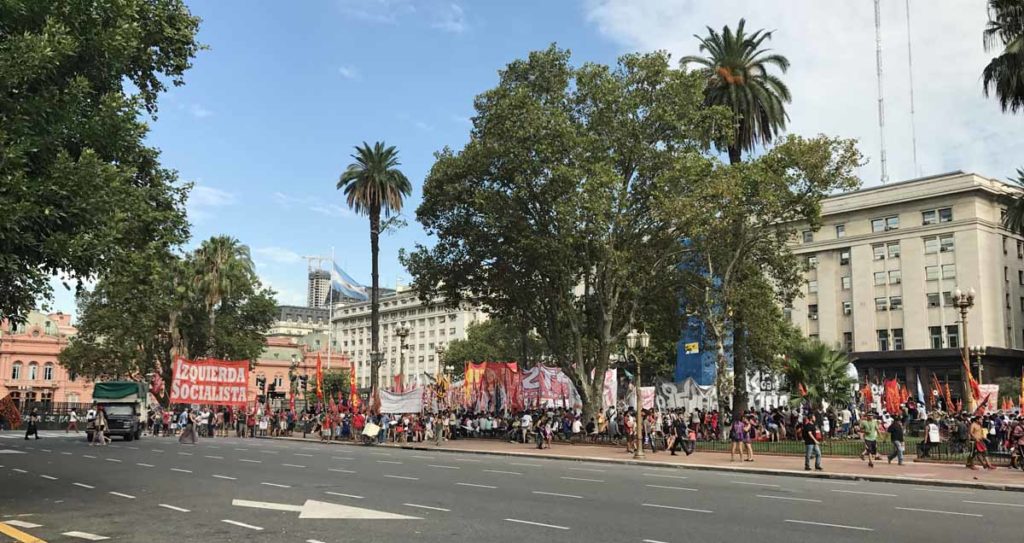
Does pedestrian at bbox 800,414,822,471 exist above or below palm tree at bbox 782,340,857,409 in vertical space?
below

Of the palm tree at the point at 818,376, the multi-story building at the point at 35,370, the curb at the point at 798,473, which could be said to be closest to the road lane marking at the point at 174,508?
the curb at the point at 798,473

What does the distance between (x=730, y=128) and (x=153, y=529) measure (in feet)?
110

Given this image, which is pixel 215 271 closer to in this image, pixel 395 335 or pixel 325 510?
pixel 325 510

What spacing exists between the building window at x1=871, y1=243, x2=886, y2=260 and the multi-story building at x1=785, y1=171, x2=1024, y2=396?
9cm

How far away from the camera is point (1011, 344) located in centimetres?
6981

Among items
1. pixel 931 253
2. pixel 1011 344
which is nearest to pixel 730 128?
pixel 931 253

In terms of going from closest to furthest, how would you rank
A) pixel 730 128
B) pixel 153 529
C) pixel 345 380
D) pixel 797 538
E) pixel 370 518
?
1. pixel 797 538
2. pixel 153 529
3. pixel 370 518
4. pixel 730 128
5. pixel 345 380

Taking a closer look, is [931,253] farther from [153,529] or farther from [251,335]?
[153,529]

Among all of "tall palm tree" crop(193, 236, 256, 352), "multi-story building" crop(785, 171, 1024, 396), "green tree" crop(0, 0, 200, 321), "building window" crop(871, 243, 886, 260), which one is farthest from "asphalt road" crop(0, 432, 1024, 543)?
"building window" crop(871, 243, 886, 260)

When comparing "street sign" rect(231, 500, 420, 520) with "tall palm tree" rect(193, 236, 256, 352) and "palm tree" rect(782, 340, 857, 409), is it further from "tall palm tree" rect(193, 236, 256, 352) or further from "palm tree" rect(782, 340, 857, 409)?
"tall palm tree" rect(193, 236, 256, 352)

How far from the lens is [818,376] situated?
42.7 metres

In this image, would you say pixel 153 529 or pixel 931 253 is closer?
pixel 153 529

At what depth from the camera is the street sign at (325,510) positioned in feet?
45.4

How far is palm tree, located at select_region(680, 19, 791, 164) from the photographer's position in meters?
41.5
